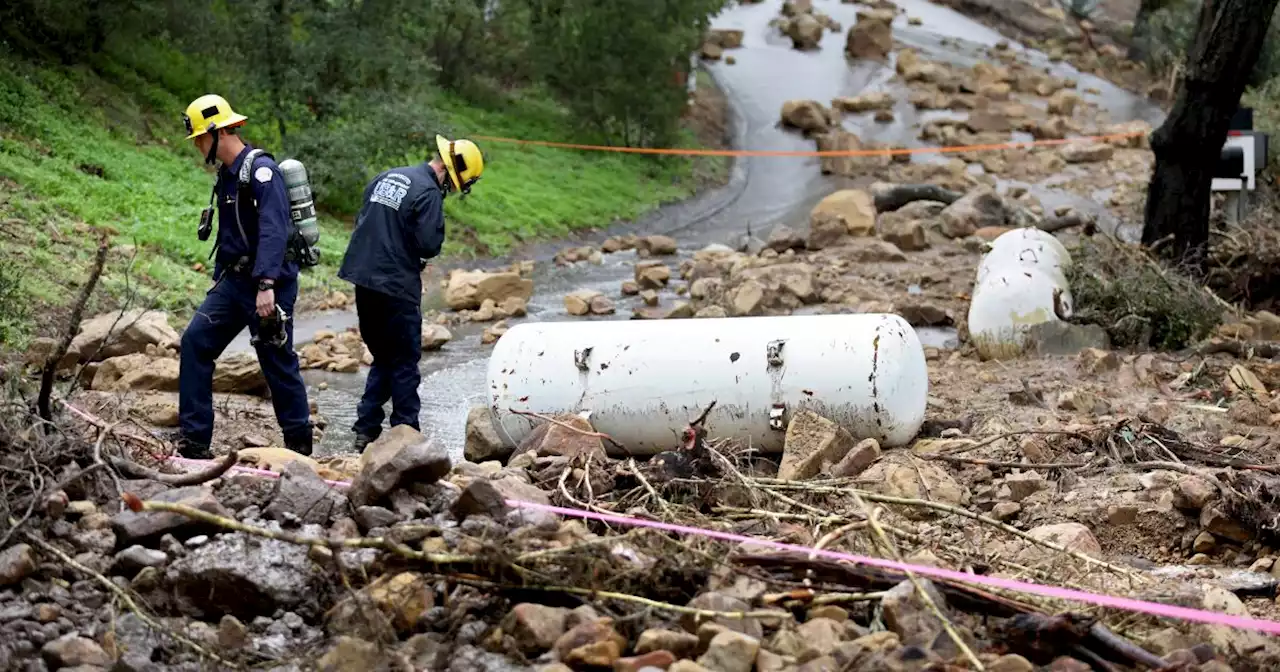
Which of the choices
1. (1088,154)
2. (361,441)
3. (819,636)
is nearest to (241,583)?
(819,636)

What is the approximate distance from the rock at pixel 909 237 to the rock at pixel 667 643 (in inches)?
452

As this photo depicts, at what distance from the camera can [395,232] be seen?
268 inches

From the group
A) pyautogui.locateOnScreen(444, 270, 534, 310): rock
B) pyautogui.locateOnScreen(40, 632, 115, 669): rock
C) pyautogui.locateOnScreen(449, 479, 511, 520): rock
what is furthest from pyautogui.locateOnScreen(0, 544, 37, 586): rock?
pyautogui.locateOnScreen(444, 270, 534, 310): rock

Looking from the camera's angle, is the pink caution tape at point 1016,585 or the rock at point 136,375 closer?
the pink caution tape at point 1016,585

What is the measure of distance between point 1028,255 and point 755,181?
501 inches

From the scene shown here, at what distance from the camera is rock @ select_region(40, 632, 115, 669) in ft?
11.8

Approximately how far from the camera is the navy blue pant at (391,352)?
689cm

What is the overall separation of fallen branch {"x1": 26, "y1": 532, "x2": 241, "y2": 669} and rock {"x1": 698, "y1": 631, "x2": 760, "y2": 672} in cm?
126

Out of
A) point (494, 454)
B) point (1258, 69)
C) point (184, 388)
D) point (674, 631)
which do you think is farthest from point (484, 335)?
point (1258, 69)

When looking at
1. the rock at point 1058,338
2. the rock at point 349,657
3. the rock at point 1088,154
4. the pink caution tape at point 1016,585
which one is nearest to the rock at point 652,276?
the rock at point 1058,338

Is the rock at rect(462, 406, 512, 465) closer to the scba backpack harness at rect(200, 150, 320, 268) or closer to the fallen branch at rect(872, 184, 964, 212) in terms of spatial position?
the scba backpack harness at rect(200, 150, 320, 268)

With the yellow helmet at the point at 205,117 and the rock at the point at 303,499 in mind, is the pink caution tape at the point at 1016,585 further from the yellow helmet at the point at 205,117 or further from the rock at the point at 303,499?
the yellow helmet at the point at 205,117

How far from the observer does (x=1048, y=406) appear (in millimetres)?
7684

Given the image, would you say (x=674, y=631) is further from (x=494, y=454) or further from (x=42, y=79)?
(x=42, y=79)
